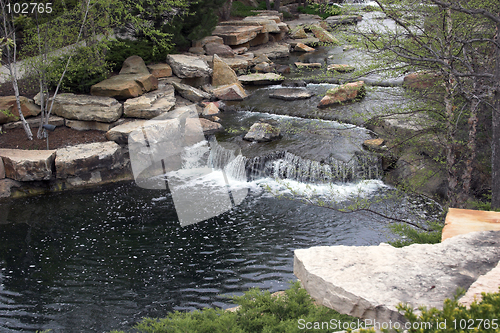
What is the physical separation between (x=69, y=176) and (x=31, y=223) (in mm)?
1986

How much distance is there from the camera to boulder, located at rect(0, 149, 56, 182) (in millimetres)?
9891

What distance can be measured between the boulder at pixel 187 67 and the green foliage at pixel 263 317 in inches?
508

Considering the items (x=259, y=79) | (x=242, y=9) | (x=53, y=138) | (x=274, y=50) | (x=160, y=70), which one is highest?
(x=242, y=9)

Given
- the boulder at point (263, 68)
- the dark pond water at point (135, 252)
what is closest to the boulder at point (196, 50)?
the boulder at point (263, 68)

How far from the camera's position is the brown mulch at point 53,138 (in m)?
11.1

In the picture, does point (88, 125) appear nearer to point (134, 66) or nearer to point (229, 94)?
point (134, 66)

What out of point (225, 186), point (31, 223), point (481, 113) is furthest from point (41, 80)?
point (481, 113)

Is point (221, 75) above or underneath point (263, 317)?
above

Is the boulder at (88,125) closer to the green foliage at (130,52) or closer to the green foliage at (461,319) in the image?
the green foliage at (130,52)

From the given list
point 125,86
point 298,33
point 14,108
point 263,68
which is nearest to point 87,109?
point 125,86

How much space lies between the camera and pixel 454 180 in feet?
20.5

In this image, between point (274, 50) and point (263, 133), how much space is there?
1246 cm

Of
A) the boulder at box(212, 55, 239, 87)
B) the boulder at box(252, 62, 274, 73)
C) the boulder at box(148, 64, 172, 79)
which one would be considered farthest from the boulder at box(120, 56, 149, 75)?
the boulder at box(252, 62, 274, 73)

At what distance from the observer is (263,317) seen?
12.1 ft
